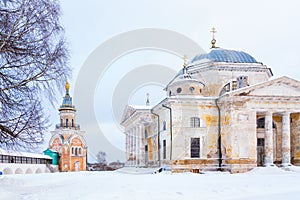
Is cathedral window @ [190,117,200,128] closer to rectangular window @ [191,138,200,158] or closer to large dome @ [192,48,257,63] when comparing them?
rectangular window @ [191,138,200,158]

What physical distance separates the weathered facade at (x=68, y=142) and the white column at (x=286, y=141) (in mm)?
36259

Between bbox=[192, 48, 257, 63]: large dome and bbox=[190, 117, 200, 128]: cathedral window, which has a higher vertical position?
bbox=[192, 48, 257, 63]: large dome

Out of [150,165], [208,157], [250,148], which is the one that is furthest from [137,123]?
[250,148]

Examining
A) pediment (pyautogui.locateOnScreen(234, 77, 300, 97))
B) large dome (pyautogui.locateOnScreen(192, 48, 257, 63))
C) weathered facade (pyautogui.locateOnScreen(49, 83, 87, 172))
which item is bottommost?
weathered facade (pyautogui.locateOnScreen(49, 83, 87, 172))

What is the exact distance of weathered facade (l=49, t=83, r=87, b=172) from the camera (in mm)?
56719

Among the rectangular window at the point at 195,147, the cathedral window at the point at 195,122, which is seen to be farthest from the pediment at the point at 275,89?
the rectangular window at the point at 195,147

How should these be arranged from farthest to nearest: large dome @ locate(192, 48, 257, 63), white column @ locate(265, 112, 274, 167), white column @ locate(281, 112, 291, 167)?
large dome @ locate(192, 48, 257, 63), white column @ locate(281, 112, 291, 167), white column @ locate(265, 112, 274, 167)

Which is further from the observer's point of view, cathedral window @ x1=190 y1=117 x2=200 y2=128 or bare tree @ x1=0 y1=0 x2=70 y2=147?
cathedral window @ x1=190 y1=117 x2=200 y2=128

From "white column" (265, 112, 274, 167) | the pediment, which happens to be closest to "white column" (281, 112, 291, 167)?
"white column" (265, 112, 274, 167)

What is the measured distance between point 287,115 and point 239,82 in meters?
5.06

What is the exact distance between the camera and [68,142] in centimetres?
5741

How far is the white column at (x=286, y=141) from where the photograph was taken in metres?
27.1

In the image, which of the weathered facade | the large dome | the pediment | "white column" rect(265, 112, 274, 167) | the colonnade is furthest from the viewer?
A: the weathered facade

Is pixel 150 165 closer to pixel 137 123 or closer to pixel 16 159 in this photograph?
pixel 137 123
